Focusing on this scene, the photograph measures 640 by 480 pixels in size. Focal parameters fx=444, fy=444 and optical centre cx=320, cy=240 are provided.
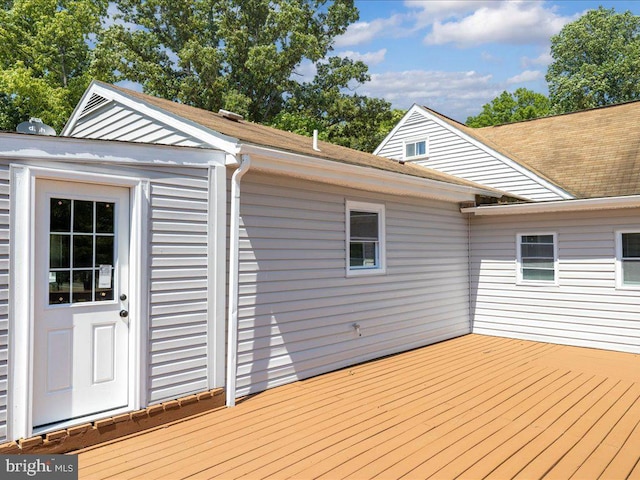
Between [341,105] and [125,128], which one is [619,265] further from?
[341,105]

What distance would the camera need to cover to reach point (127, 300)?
4.07 meters

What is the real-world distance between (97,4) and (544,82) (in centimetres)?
2517

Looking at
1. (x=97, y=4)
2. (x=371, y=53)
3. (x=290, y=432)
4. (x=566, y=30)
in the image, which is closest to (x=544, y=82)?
(x=566, y=30)

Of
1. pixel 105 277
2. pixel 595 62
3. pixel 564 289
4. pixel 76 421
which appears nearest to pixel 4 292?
pixel 105 277

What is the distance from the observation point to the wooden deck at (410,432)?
3.35m

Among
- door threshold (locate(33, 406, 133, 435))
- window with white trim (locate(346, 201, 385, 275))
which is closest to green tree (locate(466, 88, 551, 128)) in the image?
window with white trim (locate(346, 201, 385, 275))

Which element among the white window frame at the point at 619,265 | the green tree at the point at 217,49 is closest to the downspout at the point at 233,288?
the white window frame at the point at 619,265

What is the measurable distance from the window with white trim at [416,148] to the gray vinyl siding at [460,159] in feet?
0.33

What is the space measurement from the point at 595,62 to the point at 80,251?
102 feet

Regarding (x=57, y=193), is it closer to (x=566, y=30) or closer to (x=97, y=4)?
(x=97, y=4)

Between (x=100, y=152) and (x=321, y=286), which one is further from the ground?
(x=100, y=152)

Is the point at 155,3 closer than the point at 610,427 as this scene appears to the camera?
No

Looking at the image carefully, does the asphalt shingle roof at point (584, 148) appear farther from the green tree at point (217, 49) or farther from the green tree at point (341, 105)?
the green tree at point (217, 49)

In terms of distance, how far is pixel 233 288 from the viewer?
4.68m
